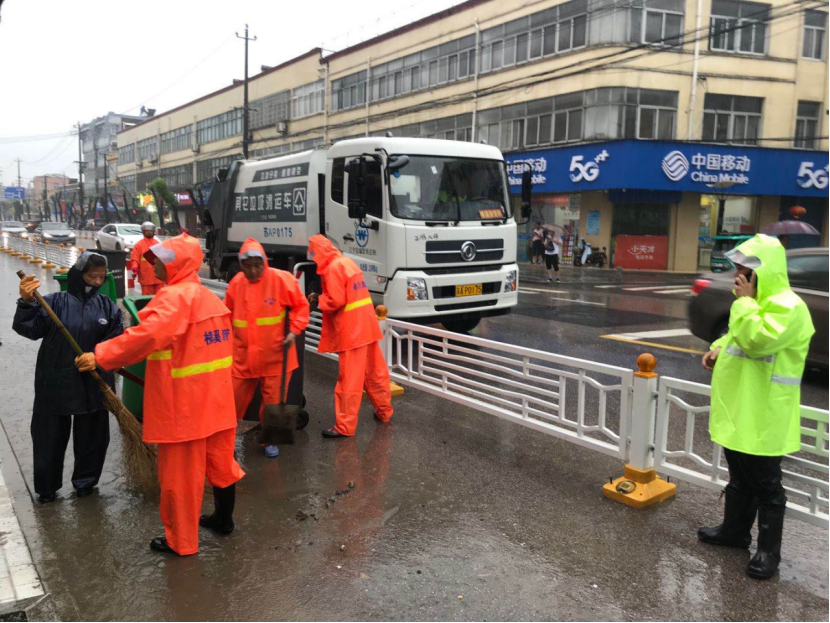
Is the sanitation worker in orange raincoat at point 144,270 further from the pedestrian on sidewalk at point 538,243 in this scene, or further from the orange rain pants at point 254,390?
the pedestrian on sidewalk at point 538,243

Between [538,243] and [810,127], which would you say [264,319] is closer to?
[810,127]

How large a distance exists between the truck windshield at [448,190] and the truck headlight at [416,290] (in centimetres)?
81

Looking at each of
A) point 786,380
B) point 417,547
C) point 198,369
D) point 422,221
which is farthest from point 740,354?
point 422,221

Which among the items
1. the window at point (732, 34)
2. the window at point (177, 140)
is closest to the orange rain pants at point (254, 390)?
the window at point (732, 34)

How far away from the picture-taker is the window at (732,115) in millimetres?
22844

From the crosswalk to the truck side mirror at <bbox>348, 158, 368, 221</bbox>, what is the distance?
427 inches

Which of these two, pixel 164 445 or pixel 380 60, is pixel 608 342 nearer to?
pixel 164 445

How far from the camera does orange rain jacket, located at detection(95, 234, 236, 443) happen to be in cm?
332

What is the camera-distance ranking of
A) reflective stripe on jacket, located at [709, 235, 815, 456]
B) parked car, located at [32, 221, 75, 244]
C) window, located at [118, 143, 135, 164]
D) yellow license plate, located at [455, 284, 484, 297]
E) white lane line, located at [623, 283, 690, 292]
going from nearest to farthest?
reflective stripe on jacket, located at [709, 235, 815, 456] → yellow license plate, located at [455, 284, 484, 297] → white lane line, located at [623, 283, 690, 292] → parked car, located at [32, 221, 75, 244] → window, located at [118, 143, 135, 164]

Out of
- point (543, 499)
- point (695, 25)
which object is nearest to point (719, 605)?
point (543, 499)

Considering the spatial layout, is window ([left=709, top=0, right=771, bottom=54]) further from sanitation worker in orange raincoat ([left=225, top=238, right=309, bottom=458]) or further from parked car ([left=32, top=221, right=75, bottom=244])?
parked car ([left=32, top=221, right=75, bottom=244])

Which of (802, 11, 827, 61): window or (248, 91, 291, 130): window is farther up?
(248, 91, 291, 130): window

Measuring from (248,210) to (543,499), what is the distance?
357 inches

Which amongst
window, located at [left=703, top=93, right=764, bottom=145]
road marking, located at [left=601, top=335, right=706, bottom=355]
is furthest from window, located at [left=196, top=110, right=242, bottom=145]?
road marking, located at [left=601, top=335, right=706, bottom=355]
